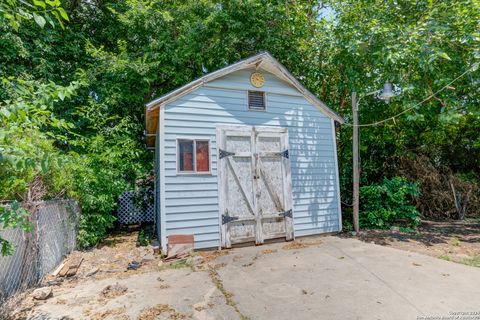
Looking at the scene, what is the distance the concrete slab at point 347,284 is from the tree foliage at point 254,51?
12.9 feet

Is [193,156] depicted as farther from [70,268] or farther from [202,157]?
[70,268]

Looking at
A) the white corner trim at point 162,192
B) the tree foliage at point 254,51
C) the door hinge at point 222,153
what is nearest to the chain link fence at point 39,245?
the tree foliage at point 254,51

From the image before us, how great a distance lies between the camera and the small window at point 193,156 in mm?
5840

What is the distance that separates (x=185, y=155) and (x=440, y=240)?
20.5 ft

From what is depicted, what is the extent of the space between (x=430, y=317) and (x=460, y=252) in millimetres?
3584

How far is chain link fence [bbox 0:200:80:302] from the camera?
339cm

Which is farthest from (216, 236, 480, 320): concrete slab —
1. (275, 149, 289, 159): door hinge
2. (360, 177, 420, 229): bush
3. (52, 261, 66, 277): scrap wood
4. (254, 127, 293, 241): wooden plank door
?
(52, 261, 66, 277): scrap wood

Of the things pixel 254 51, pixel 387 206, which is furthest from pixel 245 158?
pixel 254 51

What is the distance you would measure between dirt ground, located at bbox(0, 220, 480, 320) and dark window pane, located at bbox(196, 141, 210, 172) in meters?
1.76

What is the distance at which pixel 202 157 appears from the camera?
5988mm

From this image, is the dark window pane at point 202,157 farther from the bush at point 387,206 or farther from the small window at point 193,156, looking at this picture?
the bush at point 387,206

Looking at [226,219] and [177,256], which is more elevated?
[226,219]

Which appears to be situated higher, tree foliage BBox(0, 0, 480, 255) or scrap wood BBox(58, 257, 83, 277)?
tree foliage BBox(0, 0, 480, 255)

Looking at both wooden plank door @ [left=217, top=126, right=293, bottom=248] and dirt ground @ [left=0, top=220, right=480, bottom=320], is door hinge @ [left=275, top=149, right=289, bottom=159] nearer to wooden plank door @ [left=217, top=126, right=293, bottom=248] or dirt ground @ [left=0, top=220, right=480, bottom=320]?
wooden plank door @ [left=217, top=126, right=293, bottom=248]
